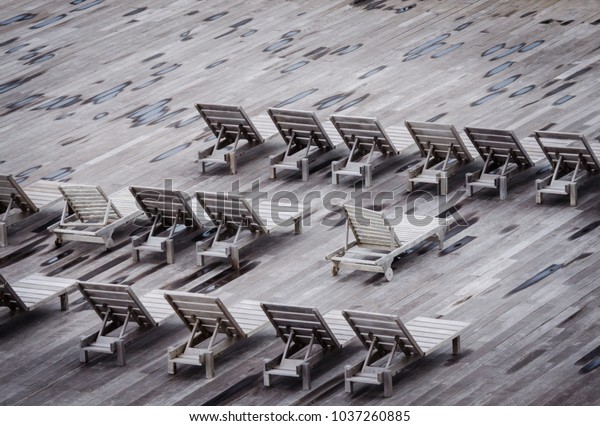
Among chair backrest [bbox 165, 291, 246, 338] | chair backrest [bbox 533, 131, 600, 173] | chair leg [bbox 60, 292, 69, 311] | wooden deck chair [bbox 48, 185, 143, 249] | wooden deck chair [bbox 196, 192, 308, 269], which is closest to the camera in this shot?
chair backrest [bbox 165, 291, 246, 338]

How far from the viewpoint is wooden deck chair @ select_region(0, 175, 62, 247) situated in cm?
1611

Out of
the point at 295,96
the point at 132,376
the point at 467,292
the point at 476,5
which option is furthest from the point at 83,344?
the point at 476,5

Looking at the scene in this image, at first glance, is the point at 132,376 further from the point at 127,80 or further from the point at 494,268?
the point at 127,80

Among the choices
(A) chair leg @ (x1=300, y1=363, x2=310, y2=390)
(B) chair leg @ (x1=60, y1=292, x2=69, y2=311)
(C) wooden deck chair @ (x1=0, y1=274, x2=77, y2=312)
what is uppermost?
(C) wooden deck chair @ (x1=0, y1=274, x2=77, y2=312)

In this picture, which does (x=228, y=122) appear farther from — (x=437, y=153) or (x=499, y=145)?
(x=499, y=145)

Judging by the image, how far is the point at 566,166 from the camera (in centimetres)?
1575

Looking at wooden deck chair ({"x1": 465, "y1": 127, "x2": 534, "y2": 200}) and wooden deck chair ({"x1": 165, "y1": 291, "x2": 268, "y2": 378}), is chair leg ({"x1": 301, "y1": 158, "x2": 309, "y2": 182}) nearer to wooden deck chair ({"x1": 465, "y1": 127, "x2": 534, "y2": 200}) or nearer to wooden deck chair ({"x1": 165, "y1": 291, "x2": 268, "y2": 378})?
wooden deck chair ({"x1": 465, "y1": 127, "x2": 534, "y2": 200})

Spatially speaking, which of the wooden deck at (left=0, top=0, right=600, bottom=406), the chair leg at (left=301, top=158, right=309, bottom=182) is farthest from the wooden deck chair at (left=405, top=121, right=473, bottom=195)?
the chair leg at (left=301, top=158, right=309, bottom=182)

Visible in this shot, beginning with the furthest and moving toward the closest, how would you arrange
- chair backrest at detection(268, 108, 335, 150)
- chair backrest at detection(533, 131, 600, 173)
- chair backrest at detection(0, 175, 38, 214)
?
chair backrest at detection(268, 108, 335, 150) < chair backrest at detection(0, 175, 38, 214) < chair backrest at detection(533, 131, 600, 173)

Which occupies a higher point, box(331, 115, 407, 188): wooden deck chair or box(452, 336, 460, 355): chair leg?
box(331, 115, 407, 188): wooden deck chair

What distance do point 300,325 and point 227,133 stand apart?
5527 mm

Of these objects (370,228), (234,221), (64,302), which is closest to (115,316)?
(64,302)

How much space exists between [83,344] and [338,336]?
7.29 feet

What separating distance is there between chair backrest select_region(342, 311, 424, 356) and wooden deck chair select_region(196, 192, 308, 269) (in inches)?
106
